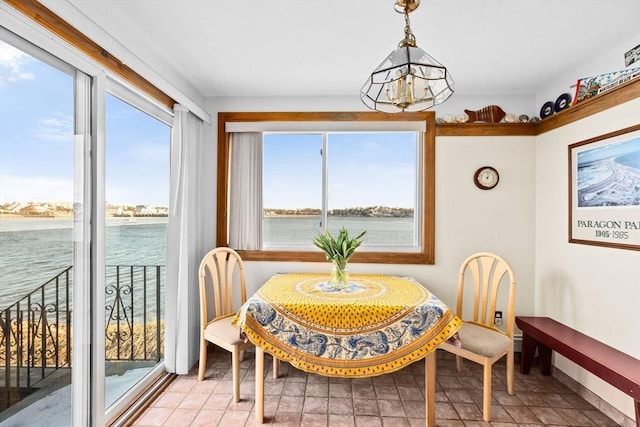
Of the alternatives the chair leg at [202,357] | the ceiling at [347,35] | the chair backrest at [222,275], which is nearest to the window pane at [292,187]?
the chair backrest at [222,275]

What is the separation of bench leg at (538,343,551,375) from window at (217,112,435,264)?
128 centimetres

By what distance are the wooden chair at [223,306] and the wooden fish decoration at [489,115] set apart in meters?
2.60

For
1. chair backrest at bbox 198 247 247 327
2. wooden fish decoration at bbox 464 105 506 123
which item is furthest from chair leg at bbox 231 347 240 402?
wooden fish decoration at bbox 464 105 506 123

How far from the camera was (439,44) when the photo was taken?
227 centimetres

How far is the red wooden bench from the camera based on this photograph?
6.17ft

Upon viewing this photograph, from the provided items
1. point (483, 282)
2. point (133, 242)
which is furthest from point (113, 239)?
point (483, 282)

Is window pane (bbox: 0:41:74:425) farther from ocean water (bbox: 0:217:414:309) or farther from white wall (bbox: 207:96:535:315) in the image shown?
white wall (bbox: 207:96:535:315)

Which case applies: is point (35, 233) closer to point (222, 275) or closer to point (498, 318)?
point (222, 275)

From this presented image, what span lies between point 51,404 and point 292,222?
2219 mm

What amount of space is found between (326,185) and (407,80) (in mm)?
1819

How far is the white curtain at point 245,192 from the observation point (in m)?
3.31

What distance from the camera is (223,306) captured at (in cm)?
297

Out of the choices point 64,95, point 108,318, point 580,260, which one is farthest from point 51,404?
point 580,260

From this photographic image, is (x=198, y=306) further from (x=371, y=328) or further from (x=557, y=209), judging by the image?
(x=557, y=209)
